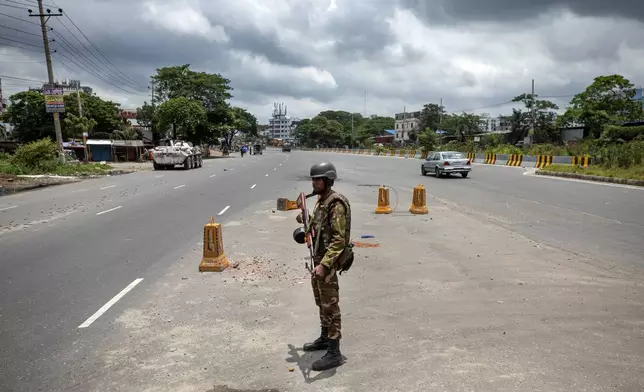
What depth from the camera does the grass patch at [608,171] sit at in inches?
828

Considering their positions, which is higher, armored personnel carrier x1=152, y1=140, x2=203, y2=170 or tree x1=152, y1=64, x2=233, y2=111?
tree x1=152, y1=64, x2=233, y2=111

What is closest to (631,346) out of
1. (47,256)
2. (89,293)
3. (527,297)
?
(527,297)

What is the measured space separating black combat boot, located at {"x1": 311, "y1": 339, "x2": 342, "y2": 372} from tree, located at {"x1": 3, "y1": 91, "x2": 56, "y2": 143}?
64.3 meters

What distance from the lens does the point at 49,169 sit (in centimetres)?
2823

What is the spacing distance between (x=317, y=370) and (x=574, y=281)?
4.20 m

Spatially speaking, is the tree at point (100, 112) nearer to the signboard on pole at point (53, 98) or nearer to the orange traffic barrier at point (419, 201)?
the signboard on pole at point (53, 98)

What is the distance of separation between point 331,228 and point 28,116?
67.3 m

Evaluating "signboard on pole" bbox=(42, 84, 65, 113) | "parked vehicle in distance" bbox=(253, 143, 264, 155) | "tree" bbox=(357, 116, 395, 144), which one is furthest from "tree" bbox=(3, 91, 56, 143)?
"tree" bbox=(357, 116, 395, 144)

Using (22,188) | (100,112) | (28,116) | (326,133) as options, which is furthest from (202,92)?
(326,133)

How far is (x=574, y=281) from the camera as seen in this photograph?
20.4ft

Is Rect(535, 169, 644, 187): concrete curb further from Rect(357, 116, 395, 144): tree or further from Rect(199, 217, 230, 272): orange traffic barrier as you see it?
Rect(357, 116, 395, 144): tree

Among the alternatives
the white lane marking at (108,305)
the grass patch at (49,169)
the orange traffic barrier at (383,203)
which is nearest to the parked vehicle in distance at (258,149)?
the grass patch at (49,169)

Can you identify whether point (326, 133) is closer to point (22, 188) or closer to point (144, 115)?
point (144, 115)

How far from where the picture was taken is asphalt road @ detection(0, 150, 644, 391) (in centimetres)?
452
